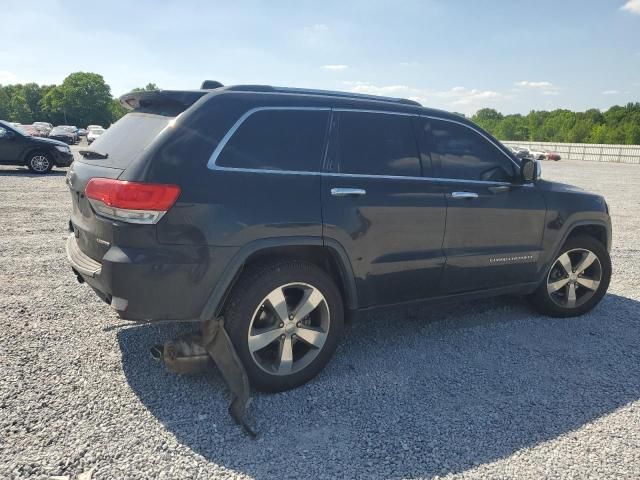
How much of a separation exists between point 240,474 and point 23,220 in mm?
7531

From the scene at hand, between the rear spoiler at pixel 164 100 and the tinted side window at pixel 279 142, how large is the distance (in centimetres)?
39

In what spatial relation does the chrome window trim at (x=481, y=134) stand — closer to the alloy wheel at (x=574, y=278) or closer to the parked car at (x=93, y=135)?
the alloy wheel at (x=574, y=278)

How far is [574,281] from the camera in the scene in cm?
473

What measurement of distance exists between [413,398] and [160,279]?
5.94ft

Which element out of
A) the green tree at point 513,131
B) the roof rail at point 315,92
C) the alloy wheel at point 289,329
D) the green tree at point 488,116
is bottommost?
the alloy wheel at point 289,329

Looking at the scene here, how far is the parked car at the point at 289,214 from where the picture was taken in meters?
2.78

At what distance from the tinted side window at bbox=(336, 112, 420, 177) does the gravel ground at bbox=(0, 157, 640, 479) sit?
1.48m

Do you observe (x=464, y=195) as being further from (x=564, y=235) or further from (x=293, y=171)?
(x=293, y=171)

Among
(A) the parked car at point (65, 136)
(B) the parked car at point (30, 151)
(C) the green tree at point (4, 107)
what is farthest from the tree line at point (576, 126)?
(C) the green tree at point (4, 107)

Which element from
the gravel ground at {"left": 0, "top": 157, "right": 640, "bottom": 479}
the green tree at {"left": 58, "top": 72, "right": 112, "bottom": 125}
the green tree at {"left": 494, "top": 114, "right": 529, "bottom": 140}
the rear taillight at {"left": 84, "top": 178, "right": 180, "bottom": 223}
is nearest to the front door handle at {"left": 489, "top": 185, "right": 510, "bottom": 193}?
the gravel ground at {"left": 0, "top": 157, "right": 640, "bottom": 479}

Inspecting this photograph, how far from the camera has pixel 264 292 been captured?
9.98ft

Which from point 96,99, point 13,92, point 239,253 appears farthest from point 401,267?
point 13,92

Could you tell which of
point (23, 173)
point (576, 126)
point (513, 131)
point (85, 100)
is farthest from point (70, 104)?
point (23, 173)

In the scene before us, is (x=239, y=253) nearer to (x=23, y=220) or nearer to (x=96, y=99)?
(x=23, y=220)
